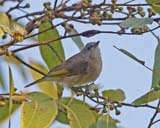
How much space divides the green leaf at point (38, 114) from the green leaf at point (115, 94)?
173 mm

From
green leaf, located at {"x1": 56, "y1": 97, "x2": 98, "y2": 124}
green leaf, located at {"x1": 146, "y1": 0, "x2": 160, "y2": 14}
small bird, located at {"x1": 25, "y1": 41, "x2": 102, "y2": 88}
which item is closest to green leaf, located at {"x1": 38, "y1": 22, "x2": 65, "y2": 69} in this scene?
small bird, located at {"x1": 25, "y1": 41, "x2": 102, "y2": 88}

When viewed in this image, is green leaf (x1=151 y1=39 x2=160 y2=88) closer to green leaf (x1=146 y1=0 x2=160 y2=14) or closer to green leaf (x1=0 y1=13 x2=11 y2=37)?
green leaf (x1=146 y1=0 x2=160 y2=14)

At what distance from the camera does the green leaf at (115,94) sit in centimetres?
121

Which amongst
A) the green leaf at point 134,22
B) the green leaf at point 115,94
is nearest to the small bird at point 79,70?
the green leaf at point 115,94

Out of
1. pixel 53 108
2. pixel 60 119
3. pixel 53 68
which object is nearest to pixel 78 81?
pixel 53 68

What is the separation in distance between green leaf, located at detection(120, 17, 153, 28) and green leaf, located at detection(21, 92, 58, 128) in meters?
0.23

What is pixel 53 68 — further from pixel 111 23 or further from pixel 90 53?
pixel 90 53

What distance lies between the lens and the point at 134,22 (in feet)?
3.72

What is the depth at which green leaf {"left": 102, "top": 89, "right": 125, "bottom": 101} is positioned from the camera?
47.6 inches

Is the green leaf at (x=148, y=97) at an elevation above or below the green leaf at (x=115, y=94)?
A: below

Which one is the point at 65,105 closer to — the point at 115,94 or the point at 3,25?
the point at 115,94

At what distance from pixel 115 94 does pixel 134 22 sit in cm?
19

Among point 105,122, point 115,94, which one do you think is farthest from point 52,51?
point 105,122

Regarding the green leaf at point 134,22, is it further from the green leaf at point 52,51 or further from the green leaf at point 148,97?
the green leaf at point 52,51
